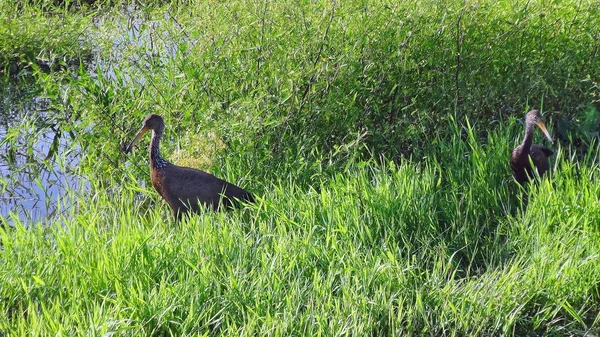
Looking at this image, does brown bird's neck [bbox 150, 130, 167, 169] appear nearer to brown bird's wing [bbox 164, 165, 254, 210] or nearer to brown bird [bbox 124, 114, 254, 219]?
brown bird [bbox 124, 114, 254, 219]

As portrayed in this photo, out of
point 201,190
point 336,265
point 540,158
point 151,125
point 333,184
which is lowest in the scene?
point 540,158

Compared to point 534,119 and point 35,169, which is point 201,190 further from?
point 534,119

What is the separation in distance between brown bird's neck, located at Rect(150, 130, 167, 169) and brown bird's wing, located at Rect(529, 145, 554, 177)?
2366 mm

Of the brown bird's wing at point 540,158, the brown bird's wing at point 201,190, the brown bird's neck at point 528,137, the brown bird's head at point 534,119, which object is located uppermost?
the brown bird's wing at point 201,190

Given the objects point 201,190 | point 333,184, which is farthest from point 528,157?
point 201,190

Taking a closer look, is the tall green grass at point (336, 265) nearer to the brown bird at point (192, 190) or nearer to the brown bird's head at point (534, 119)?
the brown bird at point (192, 190)

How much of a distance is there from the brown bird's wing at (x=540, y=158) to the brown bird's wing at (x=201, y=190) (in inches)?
72.2

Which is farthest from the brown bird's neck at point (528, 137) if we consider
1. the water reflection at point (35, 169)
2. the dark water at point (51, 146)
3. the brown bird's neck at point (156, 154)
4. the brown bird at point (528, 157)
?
the water reflection at point (35, 169)

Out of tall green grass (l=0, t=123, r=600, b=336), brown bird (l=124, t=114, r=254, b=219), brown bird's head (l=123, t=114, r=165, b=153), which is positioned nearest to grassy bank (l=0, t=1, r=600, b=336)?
tall green grass (l=0, t=123, r=600, b=336)

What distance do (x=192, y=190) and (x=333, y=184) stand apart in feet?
2.87

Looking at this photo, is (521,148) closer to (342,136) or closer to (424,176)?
(424,176)

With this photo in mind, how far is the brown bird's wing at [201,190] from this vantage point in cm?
566

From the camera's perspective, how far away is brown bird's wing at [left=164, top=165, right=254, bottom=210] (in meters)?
5.66

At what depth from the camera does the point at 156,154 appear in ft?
19.6
